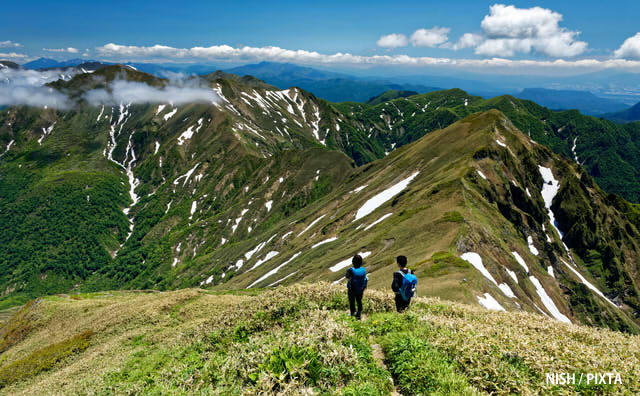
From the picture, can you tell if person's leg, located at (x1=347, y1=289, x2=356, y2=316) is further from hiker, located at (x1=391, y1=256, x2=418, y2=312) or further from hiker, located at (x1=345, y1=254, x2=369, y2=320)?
hiker, located at (x1=391, y1=256, x2=418, y2=312)

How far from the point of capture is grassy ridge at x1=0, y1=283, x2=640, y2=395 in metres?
9.80

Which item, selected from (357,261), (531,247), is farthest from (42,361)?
(531,247)

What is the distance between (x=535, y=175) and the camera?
101m

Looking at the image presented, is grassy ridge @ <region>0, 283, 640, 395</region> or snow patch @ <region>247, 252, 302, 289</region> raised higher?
grassy ridge @ <region>0, 283, 640, 395</region>

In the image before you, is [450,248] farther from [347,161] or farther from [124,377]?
[347,161]

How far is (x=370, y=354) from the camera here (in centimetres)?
1195

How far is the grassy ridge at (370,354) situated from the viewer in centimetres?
980

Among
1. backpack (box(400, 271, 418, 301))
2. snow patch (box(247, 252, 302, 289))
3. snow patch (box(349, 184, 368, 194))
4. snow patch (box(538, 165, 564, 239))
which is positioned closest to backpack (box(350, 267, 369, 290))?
backpack (box(400, 271, 418, 301))

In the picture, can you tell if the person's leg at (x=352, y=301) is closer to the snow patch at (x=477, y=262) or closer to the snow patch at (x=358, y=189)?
the snow patch at (x=477, y=262)

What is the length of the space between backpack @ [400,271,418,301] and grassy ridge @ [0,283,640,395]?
1.06 metres

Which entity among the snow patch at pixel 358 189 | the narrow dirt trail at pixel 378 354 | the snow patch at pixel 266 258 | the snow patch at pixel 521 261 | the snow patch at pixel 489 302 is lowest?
the snow patch at pixel 266 258

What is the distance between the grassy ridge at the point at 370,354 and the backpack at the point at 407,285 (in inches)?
41.8

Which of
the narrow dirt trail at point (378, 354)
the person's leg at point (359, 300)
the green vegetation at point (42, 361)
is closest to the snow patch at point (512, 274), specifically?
the person's leg at point (359, 300)

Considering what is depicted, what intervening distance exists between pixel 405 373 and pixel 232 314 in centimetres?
1311
